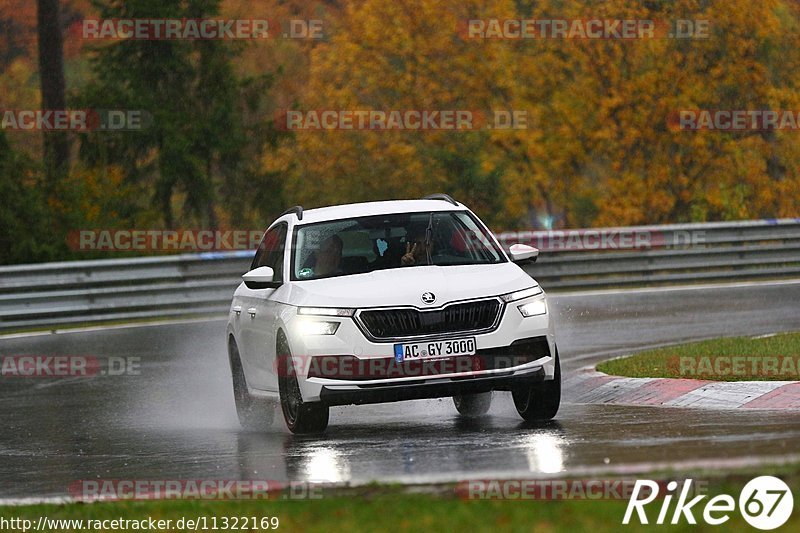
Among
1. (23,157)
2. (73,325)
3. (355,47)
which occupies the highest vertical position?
(355,47)

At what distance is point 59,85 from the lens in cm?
4012

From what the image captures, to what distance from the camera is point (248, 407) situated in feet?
44.8

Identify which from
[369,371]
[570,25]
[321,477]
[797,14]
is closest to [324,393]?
[369,371]

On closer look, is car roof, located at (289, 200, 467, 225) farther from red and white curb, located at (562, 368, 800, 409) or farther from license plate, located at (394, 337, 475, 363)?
red and white curb, located at (562, 368, 800, 409)

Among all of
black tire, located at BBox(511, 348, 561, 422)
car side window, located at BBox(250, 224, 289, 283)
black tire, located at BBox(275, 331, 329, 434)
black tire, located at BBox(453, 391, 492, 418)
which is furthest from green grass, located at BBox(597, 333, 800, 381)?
black tire, located at BBox(275, 331, 329, 434)

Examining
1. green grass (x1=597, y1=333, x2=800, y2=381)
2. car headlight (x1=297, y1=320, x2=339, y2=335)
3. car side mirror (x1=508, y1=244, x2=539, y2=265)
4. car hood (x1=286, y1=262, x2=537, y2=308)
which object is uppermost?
car side mirror (x1=508, y1=244, x2=539, y2=265)

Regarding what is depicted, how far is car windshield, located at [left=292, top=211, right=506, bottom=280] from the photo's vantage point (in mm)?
12336

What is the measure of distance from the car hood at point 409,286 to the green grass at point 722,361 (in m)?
2.69

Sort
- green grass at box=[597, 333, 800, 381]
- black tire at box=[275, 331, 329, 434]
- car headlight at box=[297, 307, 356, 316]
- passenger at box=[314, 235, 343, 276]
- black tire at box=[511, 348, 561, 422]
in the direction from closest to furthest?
car headlight at box=[297, 307, 356, 316] → black tire at box=[275, 331, 329, 434] → black tire at box=[511, 348, 561, 422] → passenger at box=[314, 235, 343, 276] → green grass at box=[597, 333, 800, 381]

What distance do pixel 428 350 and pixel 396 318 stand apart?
0.32 m

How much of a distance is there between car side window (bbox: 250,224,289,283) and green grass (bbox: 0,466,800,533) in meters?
4.38

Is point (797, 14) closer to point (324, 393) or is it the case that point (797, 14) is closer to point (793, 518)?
point (324, 393)

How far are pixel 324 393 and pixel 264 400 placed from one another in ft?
5.71

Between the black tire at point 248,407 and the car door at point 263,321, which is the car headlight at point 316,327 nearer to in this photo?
the car door at point 263,321
